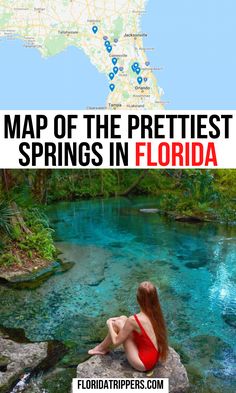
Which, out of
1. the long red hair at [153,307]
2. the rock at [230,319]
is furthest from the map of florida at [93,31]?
the long red hair at [153,307]

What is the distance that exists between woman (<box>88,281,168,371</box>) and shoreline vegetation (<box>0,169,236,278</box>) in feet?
13.0

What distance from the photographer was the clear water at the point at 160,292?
482 cm

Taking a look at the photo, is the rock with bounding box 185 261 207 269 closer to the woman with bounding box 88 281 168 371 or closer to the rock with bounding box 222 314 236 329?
the rock with bounding box 222 314 236 329

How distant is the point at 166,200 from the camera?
15.9 metres

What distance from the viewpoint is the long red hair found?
3.62 meters

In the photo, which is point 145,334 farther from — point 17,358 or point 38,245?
point 38,245

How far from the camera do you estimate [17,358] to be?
4.28 meters

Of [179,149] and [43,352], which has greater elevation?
[179,149]

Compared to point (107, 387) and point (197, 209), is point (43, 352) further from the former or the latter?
point (197, 209)

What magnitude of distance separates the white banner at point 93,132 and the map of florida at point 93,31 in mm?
737

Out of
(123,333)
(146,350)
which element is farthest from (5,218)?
(146,350)

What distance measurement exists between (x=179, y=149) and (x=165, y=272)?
7.46ft

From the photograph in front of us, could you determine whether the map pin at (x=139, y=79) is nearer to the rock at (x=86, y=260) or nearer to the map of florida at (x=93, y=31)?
the map of florida at (x=93, y=31)

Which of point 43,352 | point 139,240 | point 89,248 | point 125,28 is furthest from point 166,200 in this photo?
point 43,352
